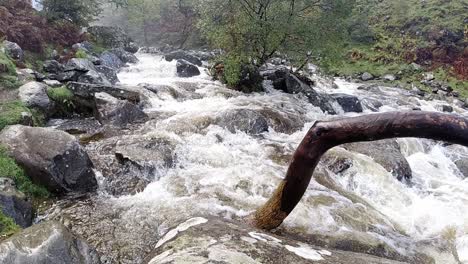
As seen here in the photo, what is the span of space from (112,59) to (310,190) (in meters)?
16.6

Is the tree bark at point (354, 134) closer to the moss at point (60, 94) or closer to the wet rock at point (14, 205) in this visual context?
the wet rock at point (14, 205)

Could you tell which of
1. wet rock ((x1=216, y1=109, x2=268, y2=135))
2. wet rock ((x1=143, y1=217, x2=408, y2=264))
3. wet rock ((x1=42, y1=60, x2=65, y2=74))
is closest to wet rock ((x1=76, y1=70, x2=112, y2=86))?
wet rock ((x1=42, y1=60, x2=65, y2=74))

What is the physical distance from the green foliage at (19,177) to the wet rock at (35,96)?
145 inches

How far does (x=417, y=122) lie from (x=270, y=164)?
5.12 m

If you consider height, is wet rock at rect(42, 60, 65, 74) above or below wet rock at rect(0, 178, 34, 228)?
above

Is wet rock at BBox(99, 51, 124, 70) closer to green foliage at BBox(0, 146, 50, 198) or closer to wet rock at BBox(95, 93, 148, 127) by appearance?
wet rock at BBox(95, 93, 148, 127)

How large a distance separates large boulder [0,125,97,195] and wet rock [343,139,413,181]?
23.2 ft

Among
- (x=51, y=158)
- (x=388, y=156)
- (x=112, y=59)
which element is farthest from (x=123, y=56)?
(x=388, y=156)

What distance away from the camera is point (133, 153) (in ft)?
26.8

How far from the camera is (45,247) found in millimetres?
4207

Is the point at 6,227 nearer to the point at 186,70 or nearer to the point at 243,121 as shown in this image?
the point at 243,121

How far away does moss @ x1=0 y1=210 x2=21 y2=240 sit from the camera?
4.86m

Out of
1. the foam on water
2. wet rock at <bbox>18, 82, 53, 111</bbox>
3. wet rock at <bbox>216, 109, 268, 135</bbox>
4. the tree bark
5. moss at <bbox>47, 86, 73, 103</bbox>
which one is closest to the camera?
the tree bark

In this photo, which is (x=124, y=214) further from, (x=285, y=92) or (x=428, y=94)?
(x=428, y=94)
